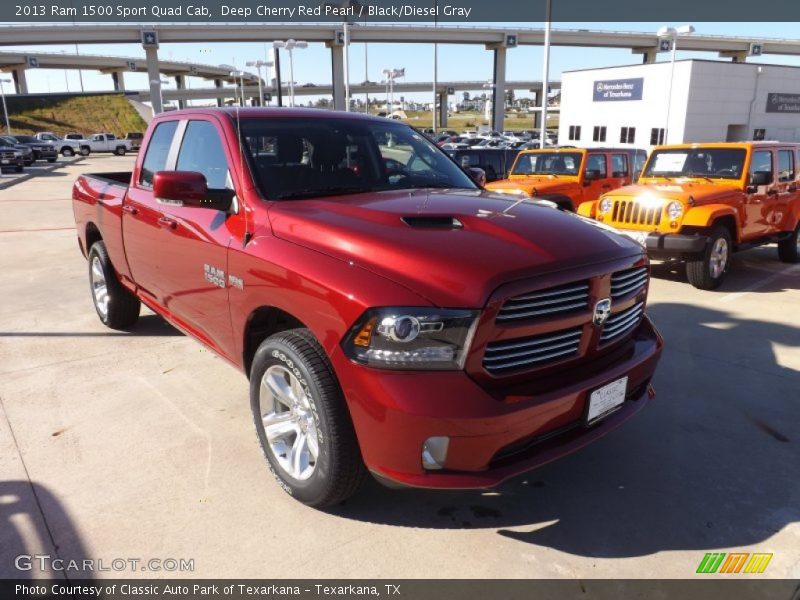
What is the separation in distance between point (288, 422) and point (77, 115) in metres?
75.2

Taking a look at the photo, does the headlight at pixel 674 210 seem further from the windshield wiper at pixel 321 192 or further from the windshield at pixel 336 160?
the windshield wiper at pixel 321 192

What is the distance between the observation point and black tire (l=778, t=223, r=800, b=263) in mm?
8906

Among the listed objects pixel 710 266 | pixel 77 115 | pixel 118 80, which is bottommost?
pixel 710 266

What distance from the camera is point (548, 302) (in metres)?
2.55

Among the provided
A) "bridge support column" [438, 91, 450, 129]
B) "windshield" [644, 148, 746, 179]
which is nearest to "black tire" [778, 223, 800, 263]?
"windshield" [644, 148, 746, 179]

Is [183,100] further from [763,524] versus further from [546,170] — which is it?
[763,524]

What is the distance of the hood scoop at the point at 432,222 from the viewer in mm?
2799

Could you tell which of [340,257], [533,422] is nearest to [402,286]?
[340,257]

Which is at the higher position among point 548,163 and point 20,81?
point 20,81

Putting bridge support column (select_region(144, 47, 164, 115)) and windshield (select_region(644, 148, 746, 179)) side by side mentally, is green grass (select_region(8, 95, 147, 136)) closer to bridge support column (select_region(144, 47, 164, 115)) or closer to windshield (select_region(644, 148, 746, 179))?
bridge support column (select_region(144, 47, 164, 115))

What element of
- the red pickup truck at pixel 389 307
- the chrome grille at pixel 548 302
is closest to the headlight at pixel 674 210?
the red pickup truck at pixel 389 307

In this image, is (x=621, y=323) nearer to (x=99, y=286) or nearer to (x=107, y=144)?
(x=99, y=286)

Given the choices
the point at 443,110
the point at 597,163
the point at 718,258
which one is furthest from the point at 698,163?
the point at 443,110

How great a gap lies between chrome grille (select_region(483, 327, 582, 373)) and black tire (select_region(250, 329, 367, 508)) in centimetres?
68
